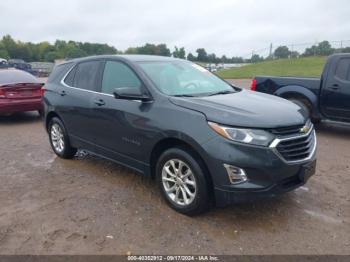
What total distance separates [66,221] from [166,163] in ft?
4.08

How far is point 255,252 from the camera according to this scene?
3.31 metres

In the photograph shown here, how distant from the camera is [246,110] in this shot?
149 inches

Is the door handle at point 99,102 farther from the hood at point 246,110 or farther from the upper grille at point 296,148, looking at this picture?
the upper grille at point 296,148

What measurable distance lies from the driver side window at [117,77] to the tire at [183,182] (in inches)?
41.0

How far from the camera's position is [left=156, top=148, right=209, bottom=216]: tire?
3742mm

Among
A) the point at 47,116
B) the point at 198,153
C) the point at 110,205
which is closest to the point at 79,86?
the point at 47,116

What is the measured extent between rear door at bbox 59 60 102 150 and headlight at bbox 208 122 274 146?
2.25 m

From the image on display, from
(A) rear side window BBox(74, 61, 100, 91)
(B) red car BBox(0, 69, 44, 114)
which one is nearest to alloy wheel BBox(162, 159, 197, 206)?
(A) rear side window BBox(74, 61, 100, 91)

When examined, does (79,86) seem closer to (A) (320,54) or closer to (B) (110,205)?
(B) (110,205)

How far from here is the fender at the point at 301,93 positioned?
7.99m

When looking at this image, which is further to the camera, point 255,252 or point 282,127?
point 282,127

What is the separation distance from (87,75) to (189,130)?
2.36m

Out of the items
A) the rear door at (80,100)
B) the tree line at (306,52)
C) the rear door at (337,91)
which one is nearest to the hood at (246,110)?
the rear door at (80,100)

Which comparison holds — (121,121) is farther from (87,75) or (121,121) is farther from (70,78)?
(70,78)
